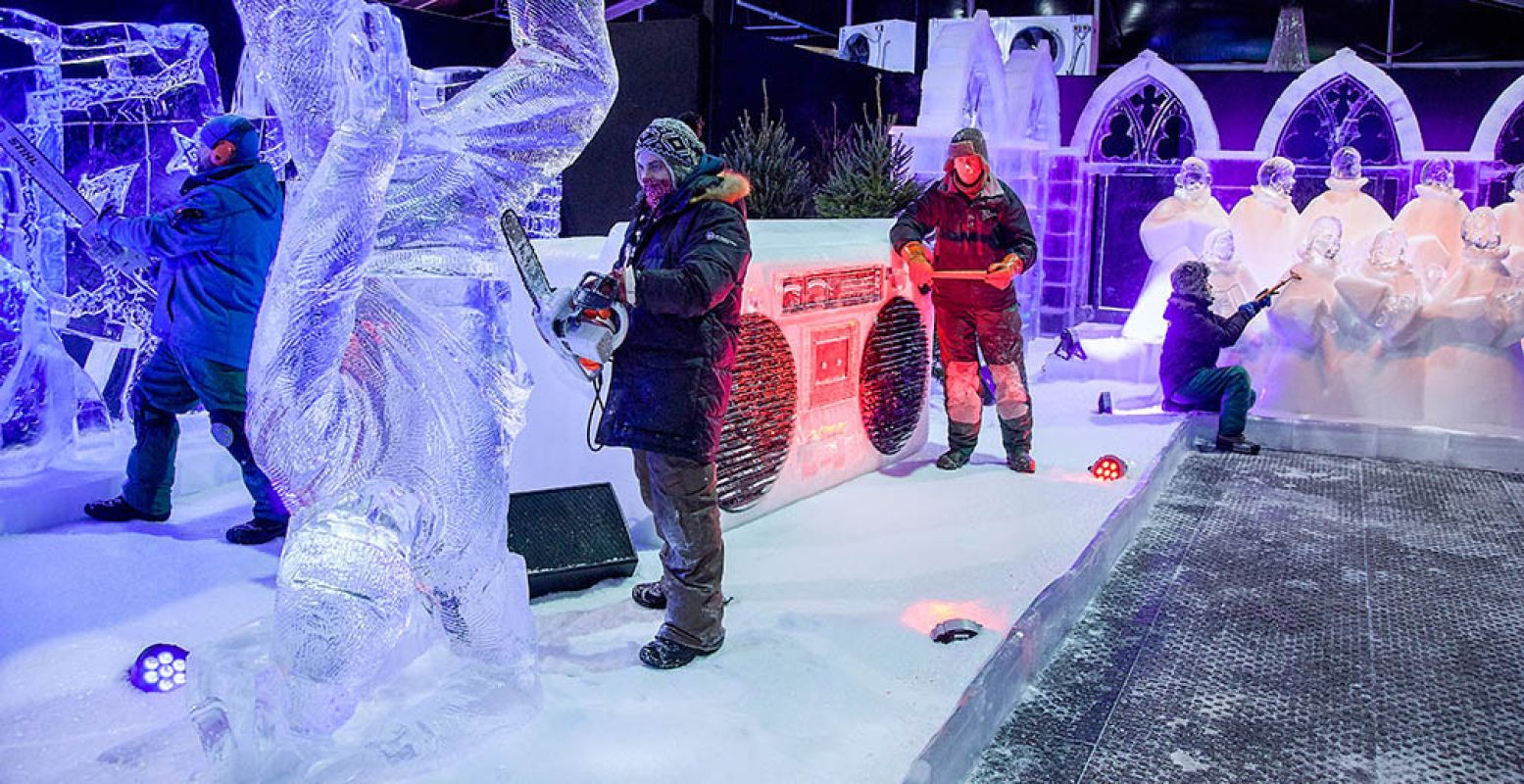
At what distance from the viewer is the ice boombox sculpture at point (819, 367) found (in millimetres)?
4863

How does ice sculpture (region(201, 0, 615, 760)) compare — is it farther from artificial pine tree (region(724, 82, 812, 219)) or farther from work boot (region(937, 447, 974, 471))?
artificial pine tree (region(724, 82, 812, 219))

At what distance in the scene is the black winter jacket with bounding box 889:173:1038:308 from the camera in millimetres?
5980

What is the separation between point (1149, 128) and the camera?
37.9 feet

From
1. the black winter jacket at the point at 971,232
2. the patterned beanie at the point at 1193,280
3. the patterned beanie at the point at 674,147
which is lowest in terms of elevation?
the patterned beanie at the point at 1193,280

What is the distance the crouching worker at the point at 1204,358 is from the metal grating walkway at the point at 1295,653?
41.7 inches

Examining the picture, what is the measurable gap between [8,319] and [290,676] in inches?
133

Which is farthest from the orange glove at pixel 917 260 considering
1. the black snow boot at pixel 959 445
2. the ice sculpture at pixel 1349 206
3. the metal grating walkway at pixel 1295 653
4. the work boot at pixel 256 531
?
the ice sculpture at pixel 1349 206

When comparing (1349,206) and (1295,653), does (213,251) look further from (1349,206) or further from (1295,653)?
(1349,206)

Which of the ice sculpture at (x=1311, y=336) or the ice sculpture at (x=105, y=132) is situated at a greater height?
the ice sculpture at (x=105, y=132)

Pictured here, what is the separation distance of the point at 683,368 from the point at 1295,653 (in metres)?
2.11

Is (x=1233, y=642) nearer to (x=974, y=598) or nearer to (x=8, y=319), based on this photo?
(x=974, y=598)

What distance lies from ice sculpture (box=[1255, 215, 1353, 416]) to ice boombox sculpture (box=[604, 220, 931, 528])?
2.33 meters

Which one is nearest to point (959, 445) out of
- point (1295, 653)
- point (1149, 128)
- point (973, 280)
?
point (973, 280)

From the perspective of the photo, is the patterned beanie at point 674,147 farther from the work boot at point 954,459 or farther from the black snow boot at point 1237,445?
the black snow boot at point 1237,445
